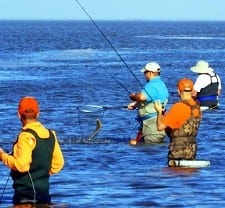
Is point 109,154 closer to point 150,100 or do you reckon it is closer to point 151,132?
point 151,132

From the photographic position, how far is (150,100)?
55.5 ft

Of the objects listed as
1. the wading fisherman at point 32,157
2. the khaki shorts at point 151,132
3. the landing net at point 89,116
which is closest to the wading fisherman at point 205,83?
the landing net at point 89,116

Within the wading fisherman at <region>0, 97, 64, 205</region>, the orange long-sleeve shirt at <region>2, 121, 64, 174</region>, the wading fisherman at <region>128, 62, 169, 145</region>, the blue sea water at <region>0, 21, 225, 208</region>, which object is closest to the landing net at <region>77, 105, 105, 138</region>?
the blue sea water at <region>0, 21, 225, 208</region>

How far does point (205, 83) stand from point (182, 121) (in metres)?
7.51

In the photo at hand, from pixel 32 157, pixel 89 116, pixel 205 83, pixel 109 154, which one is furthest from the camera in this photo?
pixel 205 83

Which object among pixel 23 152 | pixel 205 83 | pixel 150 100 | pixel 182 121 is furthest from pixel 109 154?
pixel 23 152

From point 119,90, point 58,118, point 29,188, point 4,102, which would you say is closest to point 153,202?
point 29,188

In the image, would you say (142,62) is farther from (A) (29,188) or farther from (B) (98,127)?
(A) (29,188)

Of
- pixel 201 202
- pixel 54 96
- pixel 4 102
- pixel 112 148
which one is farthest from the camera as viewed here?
pixel 54 96

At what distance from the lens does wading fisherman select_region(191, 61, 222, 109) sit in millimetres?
20934

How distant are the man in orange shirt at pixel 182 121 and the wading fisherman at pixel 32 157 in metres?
3.32

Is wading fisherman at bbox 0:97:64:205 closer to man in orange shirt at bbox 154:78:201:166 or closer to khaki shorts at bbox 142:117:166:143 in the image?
man in orange shirt at bbox 154:78:201:166

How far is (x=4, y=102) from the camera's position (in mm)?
28391

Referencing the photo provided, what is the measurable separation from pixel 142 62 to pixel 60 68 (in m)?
5.67
